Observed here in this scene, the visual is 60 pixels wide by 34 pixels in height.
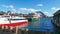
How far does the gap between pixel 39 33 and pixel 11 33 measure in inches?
68.9

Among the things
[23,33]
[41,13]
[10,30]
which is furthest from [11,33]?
[41,13]

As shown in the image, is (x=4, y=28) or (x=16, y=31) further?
(x=4, y=28)

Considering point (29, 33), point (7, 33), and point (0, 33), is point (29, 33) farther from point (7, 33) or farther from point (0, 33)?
point (0, 33)

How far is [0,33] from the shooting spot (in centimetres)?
893

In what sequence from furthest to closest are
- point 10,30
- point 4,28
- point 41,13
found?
point 41,13 → point 4,28 → point 10,30

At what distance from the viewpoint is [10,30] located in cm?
852

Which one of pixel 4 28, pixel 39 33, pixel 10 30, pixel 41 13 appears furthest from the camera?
pixel 41 13

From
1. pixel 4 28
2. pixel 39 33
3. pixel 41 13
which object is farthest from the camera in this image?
pixel 41 13

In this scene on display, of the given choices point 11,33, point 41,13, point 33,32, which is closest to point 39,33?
A: point 33,32

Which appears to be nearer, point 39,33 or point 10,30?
point 39,33

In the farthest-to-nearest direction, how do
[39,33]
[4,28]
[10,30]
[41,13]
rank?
[41,13] < [4,28] < [10,30] < [39,33]

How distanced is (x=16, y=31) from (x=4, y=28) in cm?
120

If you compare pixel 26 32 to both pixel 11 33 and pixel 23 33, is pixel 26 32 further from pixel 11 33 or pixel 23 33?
pixel 11 33

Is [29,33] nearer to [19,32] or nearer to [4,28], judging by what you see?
[19,32]
